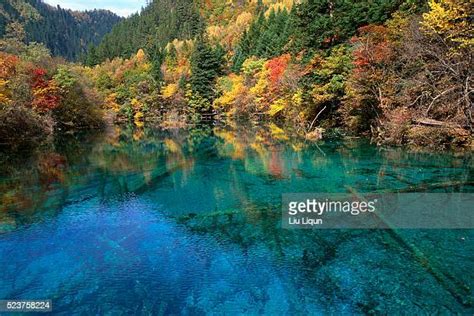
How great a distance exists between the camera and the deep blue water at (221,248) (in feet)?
25.6

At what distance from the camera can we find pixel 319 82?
32.8 metres

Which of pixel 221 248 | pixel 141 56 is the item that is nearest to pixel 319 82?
pixel 221 248

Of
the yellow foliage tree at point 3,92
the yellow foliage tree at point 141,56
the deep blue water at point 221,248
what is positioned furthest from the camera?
the yellow foliage tree at point 141,56

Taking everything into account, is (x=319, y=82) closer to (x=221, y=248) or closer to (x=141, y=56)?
(x=221, y=248)

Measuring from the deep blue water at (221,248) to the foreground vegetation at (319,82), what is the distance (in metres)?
4.41

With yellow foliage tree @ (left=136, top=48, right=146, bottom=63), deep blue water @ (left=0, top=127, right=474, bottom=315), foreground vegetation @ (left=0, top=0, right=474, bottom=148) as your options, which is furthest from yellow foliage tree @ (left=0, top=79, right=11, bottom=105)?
yellow foliage tree @ (left=136, top=48, right=146, bottom=63)

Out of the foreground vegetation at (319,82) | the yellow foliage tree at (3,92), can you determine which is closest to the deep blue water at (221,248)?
the foreground vegetation at (319,82)

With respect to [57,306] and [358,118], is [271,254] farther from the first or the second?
[358,118]

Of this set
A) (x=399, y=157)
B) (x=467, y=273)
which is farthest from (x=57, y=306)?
(x=399, y=157)

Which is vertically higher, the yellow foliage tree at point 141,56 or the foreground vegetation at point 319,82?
the yellow foliage tree at point 141,56

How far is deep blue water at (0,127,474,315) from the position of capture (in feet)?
Answer: 25.6

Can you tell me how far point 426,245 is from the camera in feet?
32.7

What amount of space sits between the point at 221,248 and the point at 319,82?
25257 millimetres

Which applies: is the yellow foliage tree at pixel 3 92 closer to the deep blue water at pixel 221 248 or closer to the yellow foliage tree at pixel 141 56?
the deep blue water at pixel 221 248
